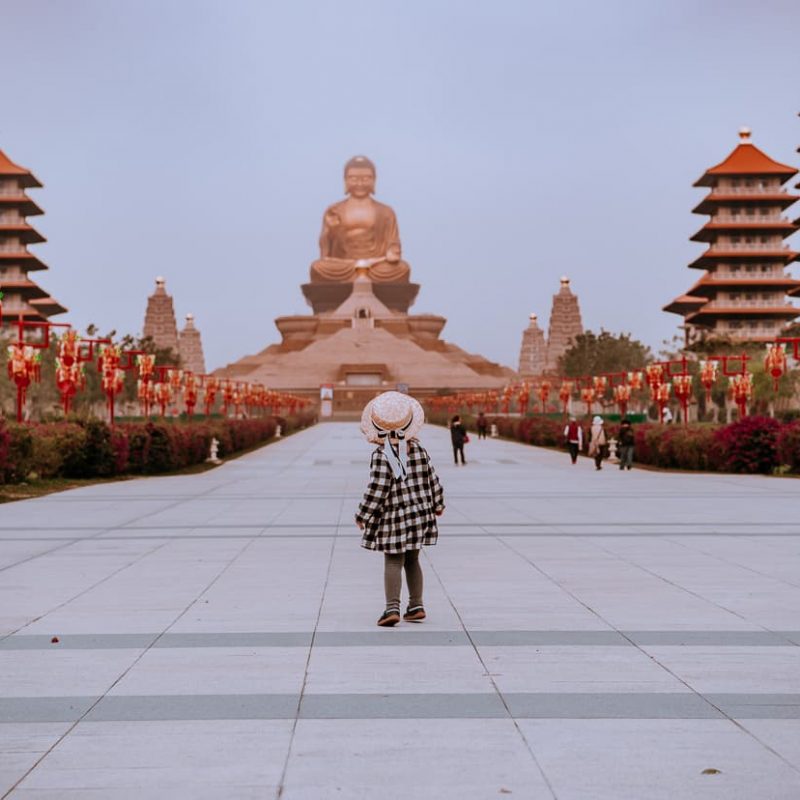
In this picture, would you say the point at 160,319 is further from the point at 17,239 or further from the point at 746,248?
the point at 746,248

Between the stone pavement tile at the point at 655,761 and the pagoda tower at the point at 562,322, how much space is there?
4847 inches

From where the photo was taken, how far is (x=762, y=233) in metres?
81.8

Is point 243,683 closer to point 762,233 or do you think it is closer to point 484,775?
point 484,775

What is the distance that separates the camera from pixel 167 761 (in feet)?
14.8

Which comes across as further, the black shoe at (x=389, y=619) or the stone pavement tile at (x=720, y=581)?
the stone pavement tile at (x=720, y=581)

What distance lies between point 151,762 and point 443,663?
216 cm

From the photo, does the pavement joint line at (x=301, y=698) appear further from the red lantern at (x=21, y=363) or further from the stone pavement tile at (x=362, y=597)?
the red lantern at (x=21, y=363)

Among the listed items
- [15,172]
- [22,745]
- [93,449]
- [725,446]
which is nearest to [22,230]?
[15,172]

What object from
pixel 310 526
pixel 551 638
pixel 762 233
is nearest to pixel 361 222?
pixel 762 233

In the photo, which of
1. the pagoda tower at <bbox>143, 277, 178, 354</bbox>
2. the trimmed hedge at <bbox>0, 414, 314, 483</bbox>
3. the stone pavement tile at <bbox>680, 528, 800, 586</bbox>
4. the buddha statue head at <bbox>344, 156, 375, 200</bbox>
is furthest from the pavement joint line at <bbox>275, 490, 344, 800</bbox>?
the pagoda tower at <bbox>143, 277, 178, 354</bbox>

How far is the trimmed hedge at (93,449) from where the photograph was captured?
20.8 m

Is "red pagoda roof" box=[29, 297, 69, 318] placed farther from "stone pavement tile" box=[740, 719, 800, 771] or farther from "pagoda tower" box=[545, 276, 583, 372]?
"stone pavement tile" box=[740, 719, 800, 771]

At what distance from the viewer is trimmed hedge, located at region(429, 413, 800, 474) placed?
24.8 m

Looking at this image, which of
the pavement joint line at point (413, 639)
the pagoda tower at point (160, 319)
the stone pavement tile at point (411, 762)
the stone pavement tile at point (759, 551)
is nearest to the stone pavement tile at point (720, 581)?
the stone pavement tile at point (759, 551)
